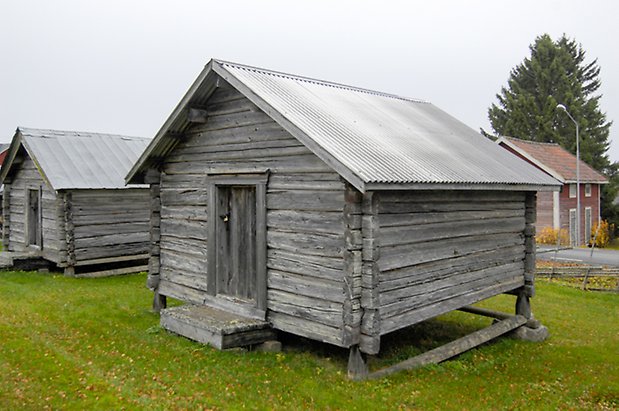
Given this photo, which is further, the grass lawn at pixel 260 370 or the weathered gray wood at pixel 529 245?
the weathered gray wood at pixel 529 245

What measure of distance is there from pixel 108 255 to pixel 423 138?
12.7m

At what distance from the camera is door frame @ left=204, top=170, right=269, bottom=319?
9914mm

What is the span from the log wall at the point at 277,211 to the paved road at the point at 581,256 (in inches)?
719

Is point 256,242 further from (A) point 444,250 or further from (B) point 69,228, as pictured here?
(B) point 69,228

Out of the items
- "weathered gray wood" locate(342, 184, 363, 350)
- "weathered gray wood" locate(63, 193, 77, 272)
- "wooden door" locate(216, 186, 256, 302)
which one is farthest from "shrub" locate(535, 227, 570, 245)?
"weathered gray wood" locate(342, 184, 363, 350)

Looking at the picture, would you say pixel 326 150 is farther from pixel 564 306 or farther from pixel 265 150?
pixel 564 306

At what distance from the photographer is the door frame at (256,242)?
390 inches

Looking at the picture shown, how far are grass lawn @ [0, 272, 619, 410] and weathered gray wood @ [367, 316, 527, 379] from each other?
6.3 inches

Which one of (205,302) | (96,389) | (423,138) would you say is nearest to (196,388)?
(96,389)

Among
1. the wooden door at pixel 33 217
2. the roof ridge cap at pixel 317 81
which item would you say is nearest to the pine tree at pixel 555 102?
the roof ridge cap at pixel 317 81

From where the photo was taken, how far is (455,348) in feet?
34.1

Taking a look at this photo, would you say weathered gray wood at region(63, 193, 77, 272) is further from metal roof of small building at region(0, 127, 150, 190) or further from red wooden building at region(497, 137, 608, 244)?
red wooden building at region(497, 137, 608, 244)

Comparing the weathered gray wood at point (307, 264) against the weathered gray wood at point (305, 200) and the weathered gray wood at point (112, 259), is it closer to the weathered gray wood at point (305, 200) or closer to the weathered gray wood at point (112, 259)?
the weathered gray wood at point (305, 200)

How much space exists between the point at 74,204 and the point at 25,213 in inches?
138
